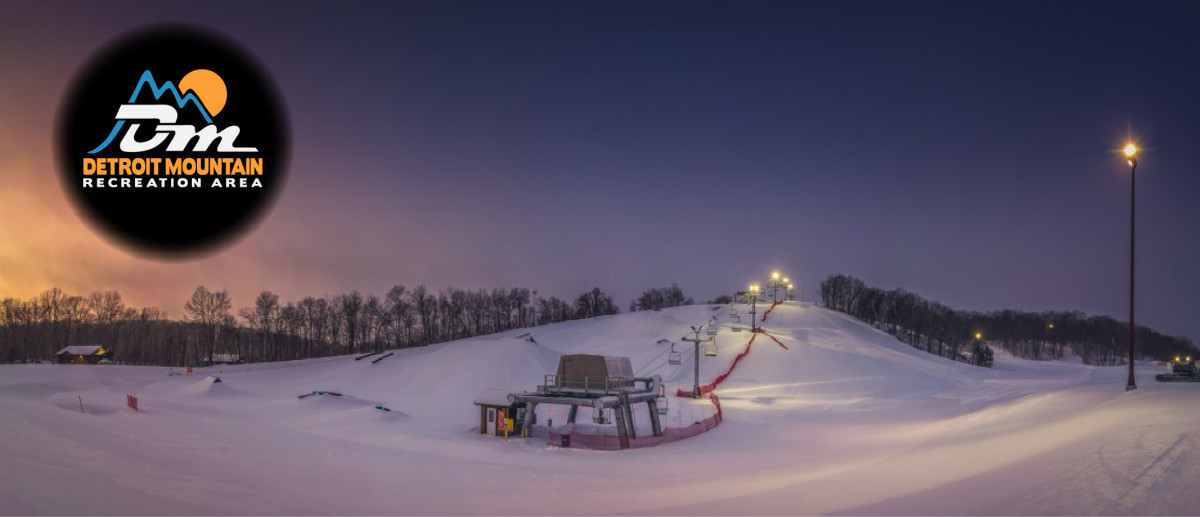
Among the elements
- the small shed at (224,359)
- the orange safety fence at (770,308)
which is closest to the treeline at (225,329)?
the small shed at (224,359)

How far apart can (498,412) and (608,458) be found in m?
7.93

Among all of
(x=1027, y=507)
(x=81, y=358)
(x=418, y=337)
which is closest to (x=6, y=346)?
(x=81, y=358)

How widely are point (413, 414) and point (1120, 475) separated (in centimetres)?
3374

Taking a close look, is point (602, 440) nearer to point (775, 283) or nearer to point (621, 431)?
point (621, 431)

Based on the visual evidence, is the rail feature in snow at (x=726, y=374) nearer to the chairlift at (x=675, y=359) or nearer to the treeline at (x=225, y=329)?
the chairlift at (x=675, y=359)

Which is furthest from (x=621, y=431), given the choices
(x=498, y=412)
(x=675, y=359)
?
(x=675, y=359)

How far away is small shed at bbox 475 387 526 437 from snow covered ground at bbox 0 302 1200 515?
2.32ft

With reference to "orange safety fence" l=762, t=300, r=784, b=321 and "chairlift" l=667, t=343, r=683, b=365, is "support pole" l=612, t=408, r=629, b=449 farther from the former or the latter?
"orange safety fence" l=762, t=300, r=784, b=321

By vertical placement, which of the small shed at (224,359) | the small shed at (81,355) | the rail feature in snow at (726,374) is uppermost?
the rail feature in snow at (726,374)

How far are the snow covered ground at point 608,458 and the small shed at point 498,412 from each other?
708 mm

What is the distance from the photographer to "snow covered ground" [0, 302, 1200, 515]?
486 inches

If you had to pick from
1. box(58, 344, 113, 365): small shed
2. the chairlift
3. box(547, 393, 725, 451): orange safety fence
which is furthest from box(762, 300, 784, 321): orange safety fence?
box(58, 344, 113, 365): small shed

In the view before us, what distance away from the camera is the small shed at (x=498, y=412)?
3117 centimetres

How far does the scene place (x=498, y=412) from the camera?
3117cm
